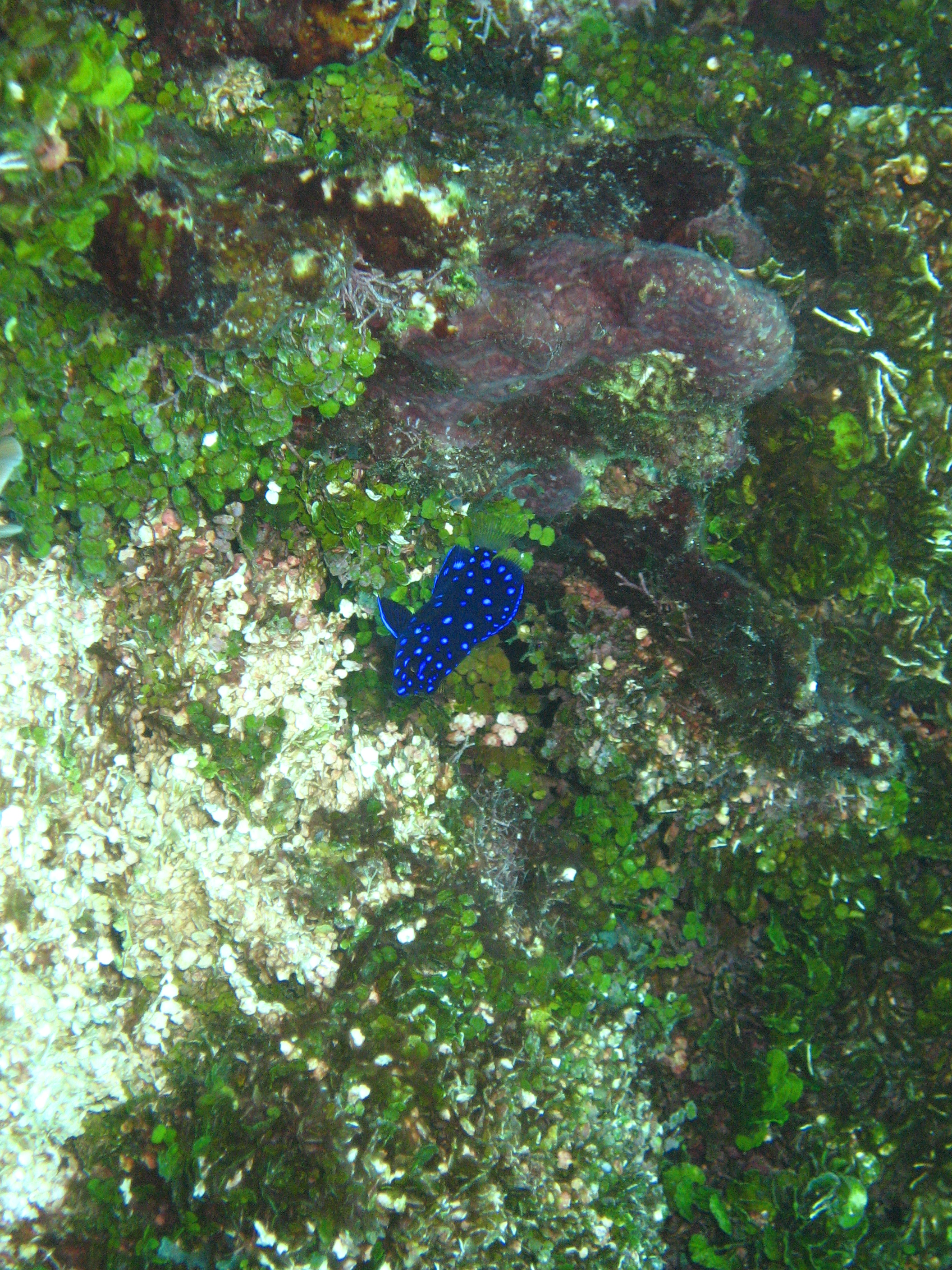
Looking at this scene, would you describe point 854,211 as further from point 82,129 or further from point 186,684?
point 186,684

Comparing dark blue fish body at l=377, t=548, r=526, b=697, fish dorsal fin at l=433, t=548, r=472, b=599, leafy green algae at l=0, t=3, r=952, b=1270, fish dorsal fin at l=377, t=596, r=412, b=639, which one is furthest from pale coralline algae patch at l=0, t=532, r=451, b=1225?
fish dorsal fin at l=433, t=548, r=472, b=599

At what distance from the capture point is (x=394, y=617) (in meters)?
3.35

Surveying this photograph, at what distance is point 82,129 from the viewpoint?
201 centimetres

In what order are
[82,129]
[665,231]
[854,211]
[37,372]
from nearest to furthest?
[82,129], [37,372], [665,231], [854,211]

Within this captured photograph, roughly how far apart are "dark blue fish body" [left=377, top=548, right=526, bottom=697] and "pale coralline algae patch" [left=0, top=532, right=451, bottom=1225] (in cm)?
68

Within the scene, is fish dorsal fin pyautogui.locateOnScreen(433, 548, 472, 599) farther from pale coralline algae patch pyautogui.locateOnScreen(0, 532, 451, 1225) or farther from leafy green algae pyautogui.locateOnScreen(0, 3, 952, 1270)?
pale coralline algae patch pyautogui.locateOnScreen(0, 532, 451, 1225)

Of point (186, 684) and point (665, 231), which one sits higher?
point (665, 231)

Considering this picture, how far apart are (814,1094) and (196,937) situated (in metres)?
3.84

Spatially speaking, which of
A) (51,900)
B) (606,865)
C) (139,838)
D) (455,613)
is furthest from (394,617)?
(606,865)

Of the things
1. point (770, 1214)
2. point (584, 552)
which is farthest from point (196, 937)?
point (770, 1214)

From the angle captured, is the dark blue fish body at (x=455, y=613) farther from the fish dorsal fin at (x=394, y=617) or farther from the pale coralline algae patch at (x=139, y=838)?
the pale coralline algae patch at (x=139, y=838)

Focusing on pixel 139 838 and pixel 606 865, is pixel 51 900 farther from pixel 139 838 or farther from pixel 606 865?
pixel 606 865

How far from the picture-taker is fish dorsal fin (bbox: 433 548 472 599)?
3.32 meters

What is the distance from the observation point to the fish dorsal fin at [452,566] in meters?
3.32
